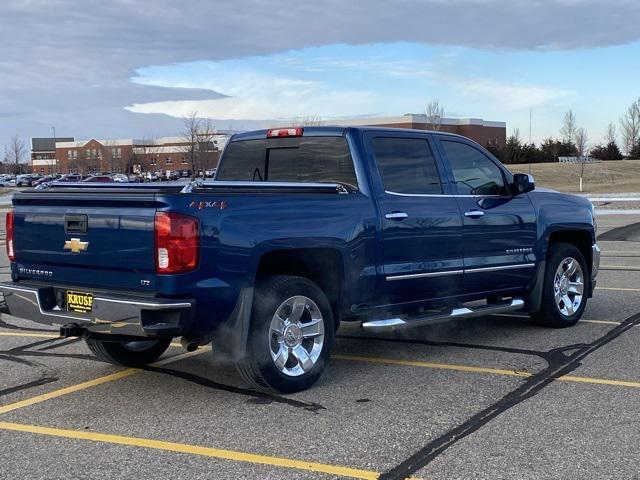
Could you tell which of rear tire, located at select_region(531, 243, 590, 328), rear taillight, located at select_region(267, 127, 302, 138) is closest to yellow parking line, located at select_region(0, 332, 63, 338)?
rear taillight, located at select_region(267, 127, 302, 138)

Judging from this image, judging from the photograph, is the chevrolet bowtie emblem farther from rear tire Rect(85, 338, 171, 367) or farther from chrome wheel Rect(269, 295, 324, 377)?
chrome wheel Rect(269, 295, 324, 377)

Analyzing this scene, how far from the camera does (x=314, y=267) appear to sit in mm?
6332

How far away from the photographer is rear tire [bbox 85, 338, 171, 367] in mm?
6719

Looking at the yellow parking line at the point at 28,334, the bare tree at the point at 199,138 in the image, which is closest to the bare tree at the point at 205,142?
the bare tree at the point at 199,138

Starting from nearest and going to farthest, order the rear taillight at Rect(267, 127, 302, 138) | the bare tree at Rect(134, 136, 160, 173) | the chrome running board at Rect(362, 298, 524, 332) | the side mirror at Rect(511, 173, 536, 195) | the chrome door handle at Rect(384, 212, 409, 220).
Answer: the chrome running board at Rect(362, 298, 524, 332), the chrome door handle at Rect(384, 212, 409, 220), the rear taillight at Rect(267, 127, 302, 138), the side mirror at Rect(511, 173, 536, 195), the bare tree at Rect(134, 136, 160, 173)

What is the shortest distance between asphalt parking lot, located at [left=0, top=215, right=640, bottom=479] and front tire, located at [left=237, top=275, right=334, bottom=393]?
16cm

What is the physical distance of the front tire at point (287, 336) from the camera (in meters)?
5.67

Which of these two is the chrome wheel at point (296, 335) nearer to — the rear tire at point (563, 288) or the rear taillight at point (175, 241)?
the rear taillight at point (175, 241)

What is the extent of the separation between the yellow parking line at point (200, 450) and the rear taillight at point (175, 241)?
1101mm

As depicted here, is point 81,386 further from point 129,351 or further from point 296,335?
point 296,335

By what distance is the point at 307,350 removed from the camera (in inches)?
241

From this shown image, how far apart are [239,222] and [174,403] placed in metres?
1.41

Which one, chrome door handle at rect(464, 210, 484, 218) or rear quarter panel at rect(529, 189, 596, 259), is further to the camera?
rear quarter panel at rect(529, 189, 596, 259)

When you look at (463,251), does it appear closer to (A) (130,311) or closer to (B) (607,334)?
(B) (607,334)
